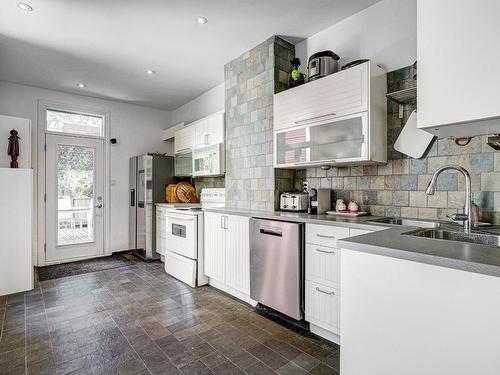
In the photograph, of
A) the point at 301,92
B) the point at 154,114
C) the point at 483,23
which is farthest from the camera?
the point at 154,114

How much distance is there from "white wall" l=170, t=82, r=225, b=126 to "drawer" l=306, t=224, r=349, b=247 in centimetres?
285

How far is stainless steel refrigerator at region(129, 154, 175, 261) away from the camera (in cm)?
464

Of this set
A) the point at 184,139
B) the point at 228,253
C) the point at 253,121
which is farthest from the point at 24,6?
the point at 228,253

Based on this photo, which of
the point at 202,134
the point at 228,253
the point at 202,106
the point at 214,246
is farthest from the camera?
the point at 202,106

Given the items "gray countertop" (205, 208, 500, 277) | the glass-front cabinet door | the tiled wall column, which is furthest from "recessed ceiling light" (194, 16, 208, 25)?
"gray countertop" (205, 208, 500, 277)

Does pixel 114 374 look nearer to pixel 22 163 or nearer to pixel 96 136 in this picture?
pixel 22 163

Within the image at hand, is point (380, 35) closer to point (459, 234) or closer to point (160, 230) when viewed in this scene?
point (459, 234)

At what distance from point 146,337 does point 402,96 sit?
2767 mm

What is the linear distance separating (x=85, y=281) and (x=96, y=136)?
8.42 ft

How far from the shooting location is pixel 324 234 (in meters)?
2.10

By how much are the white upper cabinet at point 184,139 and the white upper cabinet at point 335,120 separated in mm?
1953

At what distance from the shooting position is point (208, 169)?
395 centimetres

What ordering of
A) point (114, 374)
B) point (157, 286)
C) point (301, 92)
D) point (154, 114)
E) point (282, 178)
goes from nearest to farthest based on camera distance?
point (114, 374) < point (301, 92) < point (282, 178) < point (157, 286) < point (154, 114)

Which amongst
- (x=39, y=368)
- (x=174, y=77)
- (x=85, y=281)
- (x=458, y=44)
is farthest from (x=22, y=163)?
(x=458, y=44)
